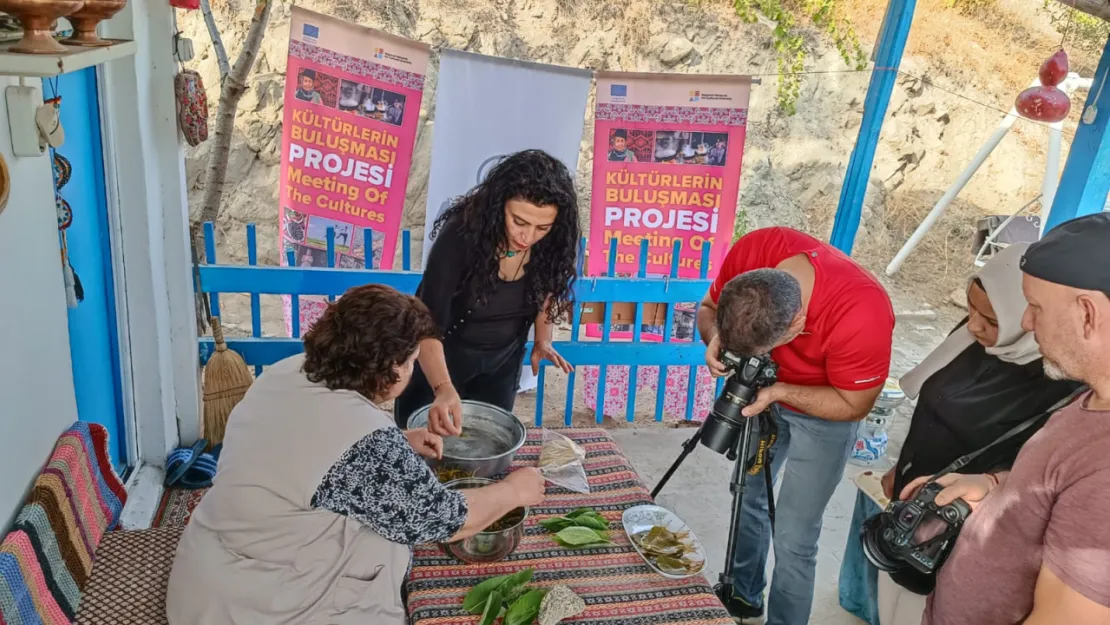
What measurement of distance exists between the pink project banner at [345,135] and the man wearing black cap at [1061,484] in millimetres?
3745

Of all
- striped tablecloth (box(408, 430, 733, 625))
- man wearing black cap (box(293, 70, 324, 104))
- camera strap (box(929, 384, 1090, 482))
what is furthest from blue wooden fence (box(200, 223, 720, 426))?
camera strap (box(929, 384, 1090, 482))

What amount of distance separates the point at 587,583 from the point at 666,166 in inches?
135

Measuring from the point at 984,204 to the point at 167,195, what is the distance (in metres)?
11.3

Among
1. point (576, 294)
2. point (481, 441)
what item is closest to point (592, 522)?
point (481, 441)

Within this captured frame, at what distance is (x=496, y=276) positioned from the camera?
2.82m

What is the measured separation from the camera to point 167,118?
11.5 feet

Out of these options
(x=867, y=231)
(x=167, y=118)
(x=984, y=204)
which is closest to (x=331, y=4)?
(x=167, y=118)

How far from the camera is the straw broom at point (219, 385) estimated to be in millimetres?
3891

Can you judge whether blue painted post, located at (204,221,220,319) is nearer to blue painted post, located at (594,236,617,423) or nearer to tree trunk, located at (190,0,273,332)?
tree trunk, located at (190,0,273,332)

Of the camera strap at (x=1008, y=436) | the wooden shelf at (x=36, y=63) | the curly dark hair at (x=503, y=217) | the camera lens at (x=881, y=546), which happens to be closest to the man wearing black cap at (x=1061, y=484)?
the camera lens at (x=881, y=546)

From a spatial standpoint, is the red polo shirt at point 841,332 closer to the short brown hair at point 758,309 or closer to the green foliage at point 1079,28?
the short brown hair at point 758,309

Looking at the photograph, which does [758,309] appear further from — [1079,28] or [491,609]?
[1079,28]

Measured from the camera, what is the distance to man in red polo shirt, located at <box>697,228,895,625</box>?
7.48 feet

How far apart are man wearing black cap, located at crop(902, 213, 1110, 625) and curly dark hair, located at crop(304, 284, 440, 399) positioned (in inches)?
56.1
